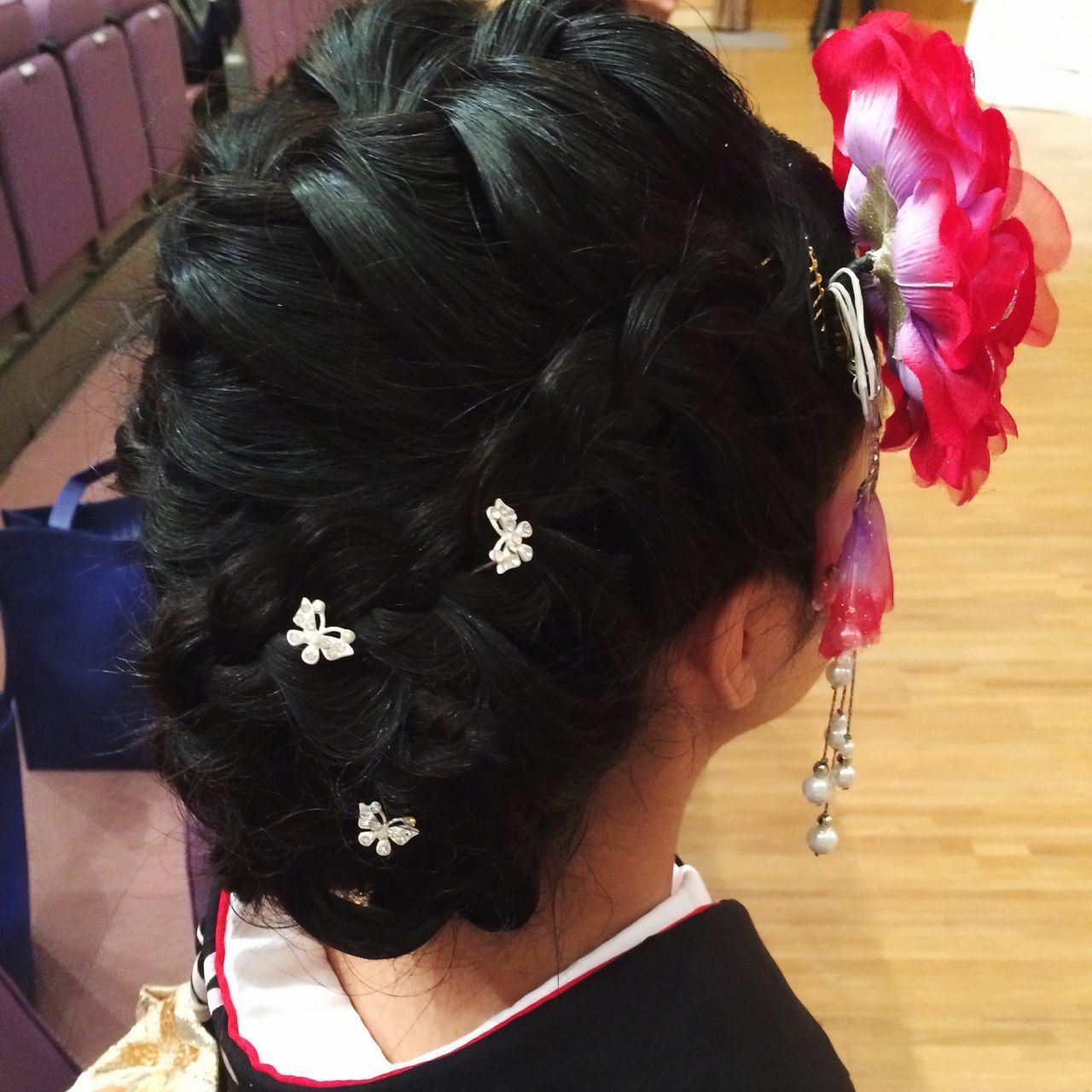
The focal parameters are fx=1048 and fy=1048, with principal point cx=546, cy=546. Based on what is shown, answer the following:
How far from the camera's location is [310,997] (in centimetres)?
65

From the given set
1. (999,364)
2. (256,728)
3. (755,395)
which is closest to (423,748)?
(256,728)

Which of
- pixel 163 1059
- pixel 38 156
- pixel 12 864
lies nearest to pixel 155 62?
pixel 38 156

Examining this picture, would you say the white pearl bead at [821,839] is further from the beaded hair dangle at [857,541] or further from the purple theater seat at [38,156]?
the purple theater seat at [38,156]

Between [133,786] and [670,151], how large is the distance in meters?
1.13

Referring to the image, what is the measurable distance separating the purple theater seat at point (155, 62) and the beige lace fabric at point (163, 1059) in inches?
71.2

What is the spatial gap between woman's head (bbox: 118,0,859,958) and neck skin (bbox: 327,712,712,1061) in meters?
0.10

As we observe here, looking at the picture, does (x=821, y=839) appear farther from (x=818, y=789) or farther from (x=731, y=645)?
(x=731, y=645)

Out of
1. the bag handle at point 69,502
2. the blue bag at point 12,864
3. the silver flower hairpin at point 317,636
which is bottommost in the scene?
the blue bag at point 12,864

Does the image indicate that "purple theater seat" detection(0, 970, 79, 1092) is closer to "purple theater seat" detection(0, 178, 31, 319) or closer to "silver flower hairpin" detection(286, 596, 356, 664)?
"silver flower hairpin" detection(286, 596, 356, 664)

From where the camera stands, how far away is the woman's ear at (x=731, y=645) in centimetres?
53

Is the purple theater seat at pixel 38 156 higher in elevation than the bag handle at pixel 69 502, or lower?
higher

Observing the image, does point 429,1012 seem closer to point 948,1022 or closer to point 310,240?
point 310,240

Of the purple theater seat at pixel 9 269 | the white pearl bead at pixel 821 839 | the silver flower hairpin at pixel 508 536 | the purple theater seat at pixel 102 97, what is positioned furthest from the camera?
the purple theater seat at pixel 102 97

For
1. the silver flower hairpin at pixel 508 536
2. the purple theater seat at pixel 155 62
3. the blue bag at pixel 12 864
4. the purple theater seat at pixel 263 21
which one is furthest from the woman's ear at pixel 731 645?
the purple theater seat at pixel 155 62
